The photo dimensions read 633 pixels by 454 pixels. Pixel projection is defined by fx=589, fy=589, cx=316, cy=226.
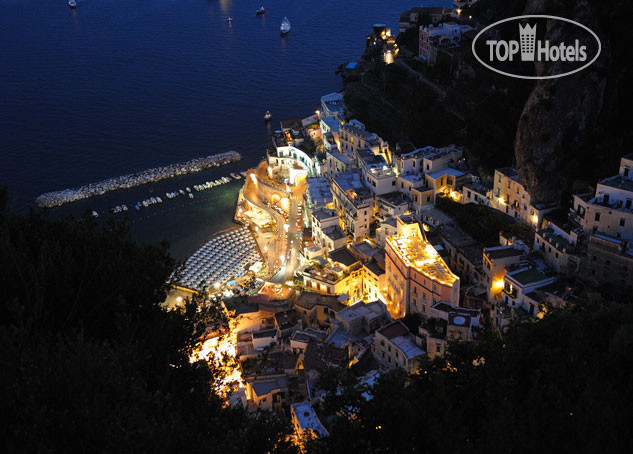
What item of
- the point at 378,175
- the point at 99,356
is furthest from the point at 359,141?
the point at 99,356

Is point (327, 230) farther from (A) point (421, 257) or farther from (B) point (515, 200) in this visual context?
(B) point (515, 200)

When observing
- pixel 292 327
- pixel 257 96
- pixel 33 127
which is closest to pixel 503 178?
pixel 292 327

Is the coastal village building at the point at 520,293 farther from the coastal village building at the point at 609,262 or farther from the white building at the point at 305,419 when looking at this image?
the white building at the point at 305,419

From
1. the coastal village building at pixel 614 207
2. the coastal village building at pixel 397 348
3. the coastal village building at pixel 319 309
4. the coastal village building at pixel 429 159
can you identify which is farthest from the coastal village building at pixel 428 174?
A: the coastal village building at pixel 397 348

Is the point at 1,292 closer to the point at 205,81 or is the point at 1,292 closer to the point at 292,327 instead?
the point at 292,327

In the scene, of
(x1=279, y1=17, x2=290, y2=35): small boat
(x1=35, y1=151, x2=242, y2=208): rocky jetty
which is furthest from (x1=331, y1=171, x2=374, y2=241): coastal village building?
(x1=279, y1=17, x2=290, y2=35): small boat

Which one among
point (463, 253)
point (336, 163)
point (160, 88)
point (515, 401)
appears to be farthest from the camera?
point (160, 88)
